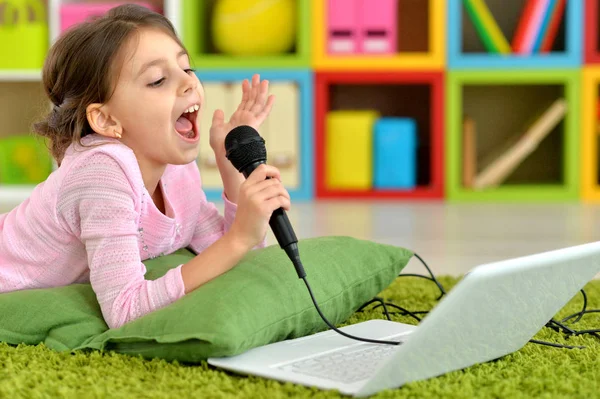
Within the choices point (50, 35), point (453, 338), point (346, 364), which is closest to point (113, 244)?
point (346, 364)

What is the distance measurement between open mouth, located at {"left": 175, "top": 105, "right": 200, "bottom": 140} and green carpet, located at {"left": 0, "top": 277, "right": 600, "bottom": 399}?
310mm

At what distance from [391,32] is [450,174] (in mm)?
516

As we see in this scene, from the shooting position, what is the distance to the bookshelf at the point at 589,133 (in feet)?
10.2

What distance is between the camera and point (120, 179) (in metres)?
1.14

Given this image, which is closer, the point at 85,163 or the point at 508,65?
the point at 85,163

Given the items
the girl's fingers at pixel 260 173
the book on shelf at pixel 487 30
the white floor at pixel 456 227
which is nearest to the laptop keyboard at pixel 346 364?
the girl's fingers at pixel 260 173

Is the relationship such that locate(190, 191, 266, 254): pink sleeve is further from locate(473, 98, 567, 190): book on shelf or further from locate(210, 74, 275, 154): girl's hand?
locate(473, 98, 567, 190): book on shelf

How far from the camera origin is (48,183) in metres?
1.21

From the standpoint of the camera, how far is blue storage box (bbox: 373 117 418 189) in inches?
125

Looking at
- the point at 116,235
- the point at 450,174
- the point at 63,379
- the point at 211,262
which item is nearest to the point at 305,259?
the point at 211,262

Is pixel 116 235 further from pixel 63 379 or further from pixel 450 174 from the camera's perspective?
pixel 450 174

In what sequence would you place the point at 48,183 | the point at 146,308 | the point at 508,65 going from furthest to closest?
1. the point at 508,65
2. the point at 48,183
3. the point at 146,308

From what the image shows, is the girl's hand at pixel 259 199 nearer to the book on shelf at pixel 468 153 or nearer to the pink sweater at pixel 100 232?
the pink sweater at pixel 100 232

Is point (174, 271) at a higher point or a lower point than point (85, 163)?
lower
